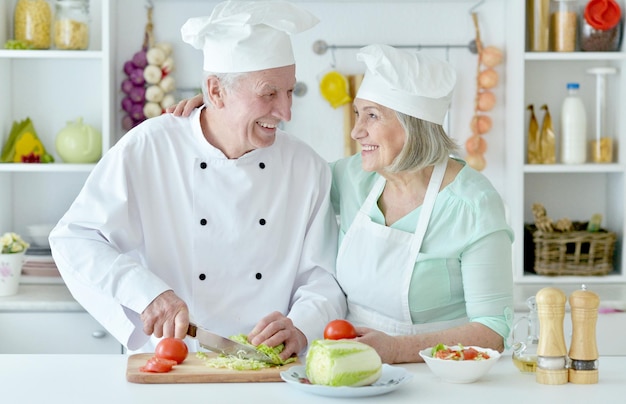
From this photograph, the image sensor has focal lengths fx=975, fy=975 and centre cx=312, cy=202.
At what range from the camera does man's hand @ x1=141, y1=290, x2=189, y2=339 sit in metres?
2.19

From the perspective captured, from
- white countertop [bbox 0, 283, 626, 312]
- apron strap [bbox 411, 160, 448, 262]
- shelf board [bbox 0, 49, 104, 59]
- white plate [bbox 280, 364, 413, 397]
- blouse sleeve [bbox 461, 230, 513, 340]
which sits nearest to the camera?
white plate [bbox 280, 364, 413, 397]

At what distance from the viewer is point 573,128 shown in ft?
12.8

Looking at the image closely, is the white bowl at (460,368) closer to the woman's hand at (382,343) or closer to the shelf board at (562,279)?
the woman's hand at (382,343)

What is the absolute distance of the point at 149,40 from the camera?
400 centimetres

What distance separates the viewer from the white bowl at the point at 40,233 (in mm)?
3973

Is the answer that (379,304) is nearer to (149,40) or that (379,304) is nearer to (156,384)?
(156,384)

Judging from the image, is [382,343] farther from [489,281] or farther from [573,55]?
[573,55]

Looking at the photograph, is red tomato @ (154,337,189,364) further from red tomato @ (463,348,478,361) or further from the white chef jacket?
red tomato @ (463,348,478,361)

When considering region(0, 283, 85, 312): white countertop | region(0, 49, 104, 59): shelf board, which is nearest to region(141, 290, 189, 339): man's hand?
region(0, 283, 85, 312): white countertop

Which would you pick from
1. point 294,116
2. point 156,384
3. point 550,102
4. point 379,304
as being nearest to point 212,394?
point 156,384

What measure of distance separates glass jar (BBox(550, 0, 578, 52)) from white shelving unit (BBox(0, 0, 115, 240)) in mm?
1826

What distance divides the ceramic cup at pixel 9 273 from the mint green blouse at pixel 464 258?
1.72 m

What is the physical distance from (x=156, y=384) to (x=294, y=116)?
230cm

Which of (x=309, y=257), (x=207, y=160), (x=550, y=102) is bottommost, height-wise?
(x=309, y=257)
